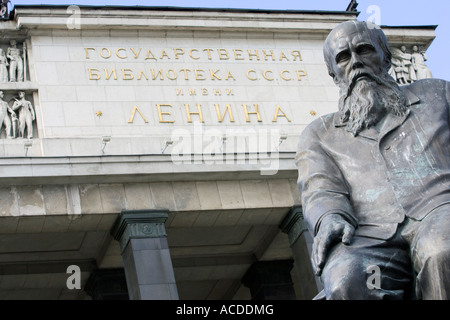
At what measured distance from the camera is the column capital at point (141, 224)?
76.5 ft

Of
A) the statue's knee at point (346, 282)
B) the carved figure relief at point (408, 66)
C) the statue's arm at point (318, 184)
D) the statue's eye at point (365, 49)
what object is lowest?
the statue's knee at point (346, 282)

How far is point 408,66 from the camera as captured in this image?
28.5m

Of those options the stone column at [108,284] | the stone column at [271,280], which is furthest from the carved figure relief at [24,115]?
the stone column at [271,280]

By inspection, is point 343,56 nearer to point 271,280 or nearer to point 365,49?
point 365,49

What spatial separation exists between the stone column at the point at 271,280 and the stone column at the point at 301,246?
2.42 metres

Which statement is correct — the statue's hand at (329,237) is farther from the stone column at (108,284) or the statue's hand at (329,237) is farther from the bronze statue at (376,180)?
the stone column at (108,284)

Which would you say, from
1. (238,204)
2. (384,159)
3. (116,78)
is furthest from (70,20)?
(384,159)

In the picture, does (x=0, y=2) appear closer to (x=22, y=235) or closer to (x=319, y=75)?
(x=22, y=235)

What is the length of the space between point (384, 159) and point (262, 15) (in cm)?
2271

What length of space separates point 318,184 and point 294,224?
1945 cm

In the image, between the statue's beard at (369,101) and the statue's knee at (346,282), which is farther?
the statue's beard at (369,101)

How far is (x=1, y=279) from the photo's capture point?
88.0 feet

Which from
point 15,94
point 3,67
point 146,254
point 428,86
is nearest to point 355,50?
point 428,86

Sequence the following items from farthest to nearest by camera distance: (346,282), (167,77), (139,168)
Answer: (167,77) → (139,168) → (346,282)
